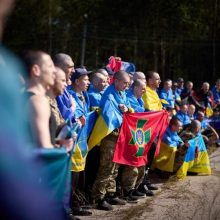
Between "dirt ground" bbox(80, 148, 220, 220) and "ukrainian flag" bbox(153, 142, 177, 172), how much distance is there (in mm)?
240

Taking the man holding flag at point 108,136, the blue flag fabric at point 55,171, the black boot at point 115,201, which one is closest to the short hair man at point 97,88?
the man holding flag at point 108,136

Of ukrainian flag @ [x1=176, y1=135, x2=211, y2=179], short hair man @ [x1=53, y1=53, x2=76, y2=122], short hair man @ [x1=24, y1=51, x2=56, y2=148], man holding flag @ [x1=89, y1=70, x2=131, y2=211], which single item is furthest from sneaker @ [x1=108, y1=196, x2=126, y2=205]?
short hair man @ [x1=24, y1=51, x2=56, y2=148]

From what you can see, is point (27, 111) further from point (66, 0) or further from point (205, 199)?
point (66, 0)

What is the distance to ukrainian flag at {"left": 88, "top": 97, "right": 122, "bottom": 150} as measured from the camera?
552cm

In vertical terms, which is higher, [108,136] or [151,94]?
[151,94]

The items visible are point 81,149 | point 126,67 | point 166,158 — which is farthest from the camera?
point 126,67

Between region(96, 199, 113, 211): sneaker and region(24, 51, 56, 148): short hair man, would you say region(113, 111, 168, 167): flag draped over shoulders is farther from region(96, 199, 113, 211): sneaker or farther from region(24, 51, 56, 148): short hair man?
region(24, 51, 56, 148): short hair man

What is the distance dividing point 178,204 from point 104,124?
1429 millimetres

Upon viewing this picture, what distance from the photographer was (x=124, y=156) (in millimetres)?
5867

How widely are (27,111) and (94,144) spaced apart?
3.12 metres

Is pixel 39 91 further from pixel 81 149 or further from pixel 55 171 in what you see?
pixel 81 149

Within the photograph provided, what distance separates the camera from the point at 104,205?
5.51 m

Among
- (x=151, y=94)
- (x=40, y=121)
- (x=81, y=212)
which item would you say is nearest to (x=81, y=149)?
(x=81, y=212)

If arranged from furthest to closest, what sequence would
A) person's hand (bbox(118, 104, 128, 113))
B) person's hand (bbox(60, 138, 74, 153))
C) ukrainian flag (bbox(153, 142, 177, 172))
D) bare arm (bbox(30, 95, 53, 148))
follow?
ukrainian flag (bbox(153, 142, 177, 172)), person's hand (bbox(118, 104, 128, 113)), person's hand (bbox(60, 138, 74, 153)), bare arm (bbox(30, 95, 53, 148))
